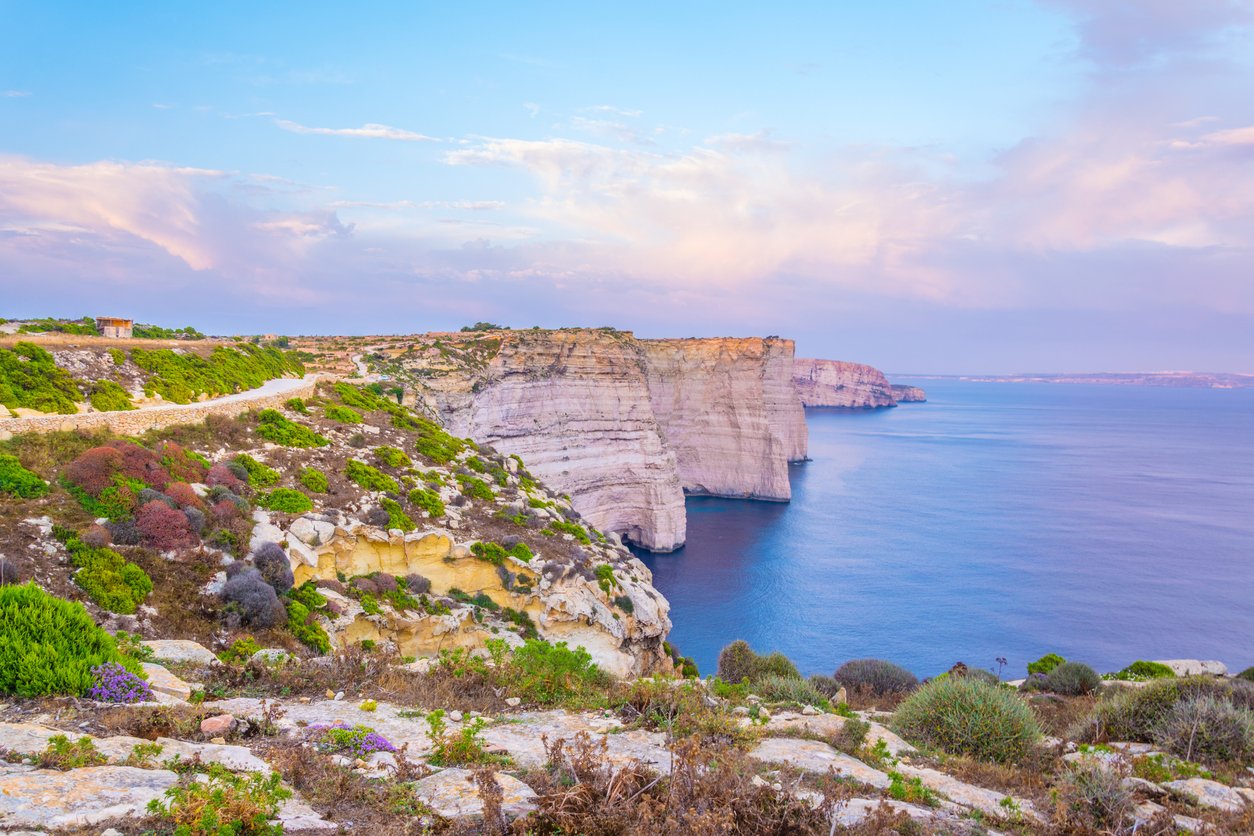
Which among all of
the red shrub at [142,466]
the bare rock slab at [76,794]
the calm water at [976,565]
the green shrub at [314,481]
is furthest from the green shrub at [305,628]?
the calm water at [976,565]

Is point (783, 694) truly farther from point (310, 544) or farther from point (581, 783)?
point (310, 544)

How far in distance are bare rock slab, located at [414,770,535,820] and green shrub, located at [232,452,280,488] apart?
50.9 feet

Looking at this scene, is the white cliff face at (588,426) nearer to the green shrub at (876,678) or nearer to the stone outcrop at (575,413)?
the stone outcrop at (575,413)

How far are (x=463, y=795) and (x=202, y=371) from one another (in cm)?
2771

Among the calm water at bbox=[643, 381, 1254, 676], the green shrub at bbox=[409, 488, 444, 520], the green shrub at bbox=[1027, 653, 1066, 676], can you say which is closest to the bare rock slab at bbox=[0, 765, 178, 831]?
the green shrub at bbox=[409, 488, 444, 520]

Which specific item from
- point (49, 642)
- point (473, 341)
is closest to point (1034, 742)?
point (49, 642)

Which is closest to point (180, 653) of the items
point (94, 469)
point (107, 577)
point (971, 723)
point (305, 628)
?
point (107, 577)

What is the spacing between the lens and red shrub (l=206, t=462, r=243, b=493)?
17312 mm

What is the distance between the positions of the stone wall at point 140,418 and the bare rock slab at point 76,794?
50.5ft

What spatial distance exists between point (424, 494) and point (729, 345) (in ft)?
187

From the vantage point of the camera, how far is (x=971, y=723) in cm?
960

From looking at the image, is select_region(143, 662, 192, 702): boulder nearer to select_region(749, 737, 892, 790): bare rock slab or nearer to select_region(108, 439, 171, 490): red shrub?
select_region(749, 737, 892, 790): bare rock slab

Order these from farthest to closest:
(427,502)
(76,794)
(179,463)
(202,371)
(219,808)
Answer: (202,371), (427,502), (179,463), (76,794), (219,808)

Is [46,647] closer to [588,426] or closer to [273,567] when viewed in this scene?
[273,567]
